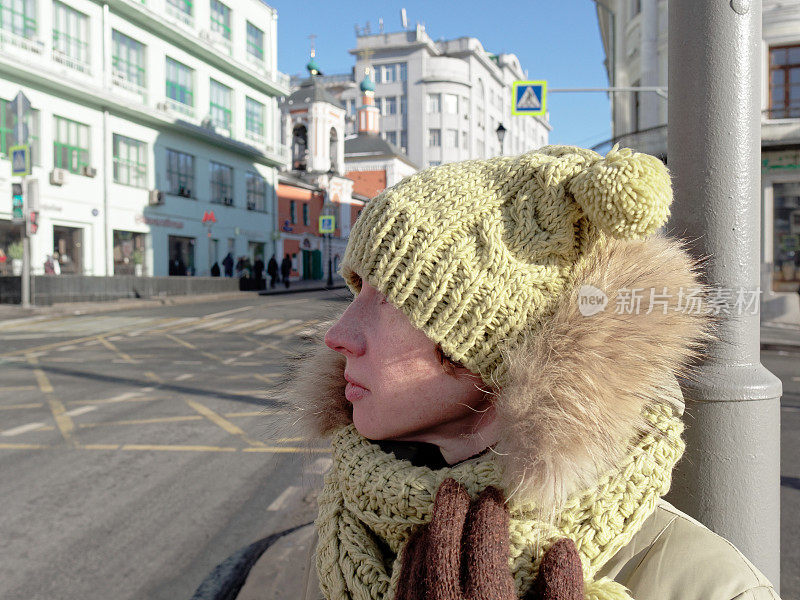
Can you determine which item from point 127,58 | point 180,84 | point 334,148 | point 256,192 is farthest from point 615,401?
point 334,148

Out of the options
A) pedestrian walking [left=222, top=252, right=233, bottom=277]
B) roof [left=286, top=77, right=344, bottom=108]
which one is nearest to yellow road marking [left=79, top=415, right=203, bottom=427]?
pedestrian walking [left=222, top=252, right=233, bottom=277]

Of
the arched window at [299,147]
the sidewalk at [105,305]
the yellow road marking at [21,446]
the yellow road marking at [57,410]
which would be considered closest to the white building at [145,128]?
the sidewalk at [105,305]

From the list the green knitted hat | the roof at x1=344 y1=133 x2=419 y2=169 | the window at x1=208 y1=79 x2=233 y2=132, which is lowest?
the green knitted hat

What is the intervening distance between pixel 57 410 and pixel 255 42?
108 ft

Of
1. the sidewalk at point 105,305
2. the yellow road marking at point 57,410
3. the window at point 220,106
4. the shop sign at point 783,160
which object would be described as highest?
the window at point 220,106

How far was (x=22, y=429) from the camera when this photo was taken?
5754mm

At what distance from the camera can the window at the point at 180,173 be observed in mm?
29109

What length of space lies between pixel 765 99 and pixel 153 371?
55.1ft

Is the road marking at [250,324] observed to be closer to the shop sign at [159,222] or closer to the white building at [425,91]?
the shop sign at [159,222]

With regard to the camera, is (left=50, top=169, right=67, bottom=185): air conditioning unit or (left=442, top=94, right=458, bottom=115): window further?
(left=442, top=94, right=458, bottom=115): window

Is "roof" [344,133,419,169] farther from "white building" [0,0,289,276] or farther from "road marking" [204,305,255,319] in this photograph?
"road marking" [204,305,255,319]

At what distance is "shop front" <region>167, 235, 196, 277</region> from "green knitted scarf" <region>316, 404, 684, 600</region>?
2917cm

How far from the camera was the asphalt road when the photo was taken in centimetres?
314

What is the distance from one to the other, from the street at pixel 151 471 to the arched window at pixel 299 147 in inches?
1411
